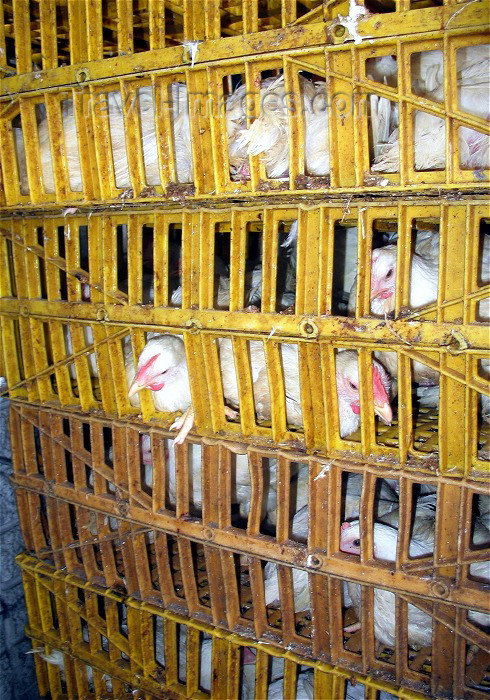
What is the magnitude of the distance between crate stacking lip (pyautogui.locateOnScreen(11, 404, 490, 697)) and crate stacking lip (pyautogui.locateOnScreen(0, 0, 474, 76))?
57.8 inches

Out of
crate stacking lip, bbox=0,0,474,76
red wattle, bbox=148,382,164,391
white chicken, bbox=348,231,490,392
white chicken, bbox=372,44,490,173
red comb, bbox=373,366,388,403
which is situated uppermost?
crate stacking lip, bbox=0,0,474,76

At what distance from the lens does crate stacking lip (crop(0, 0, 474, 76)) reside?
1886 millimetres

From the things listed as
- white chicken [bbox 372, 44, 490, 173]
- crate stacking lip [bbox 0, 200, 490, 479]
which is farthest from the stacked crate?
white chicken [bbox 372, 44, 490, 173]

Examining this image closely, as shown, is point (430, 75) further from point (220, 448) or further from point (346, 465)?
point (220, 448)

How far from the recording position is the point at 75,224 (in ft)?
7.95

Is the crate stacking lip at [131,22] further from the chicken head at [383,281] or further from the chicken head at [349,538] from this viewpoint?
the chicken head at [349,538]

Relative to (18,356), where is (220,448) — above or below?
below

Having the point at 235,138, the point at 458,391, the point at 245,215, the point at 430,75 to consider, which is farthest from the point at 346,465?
the point at 430,75

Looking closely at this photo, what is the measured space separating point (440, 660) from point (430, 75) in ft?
6.87

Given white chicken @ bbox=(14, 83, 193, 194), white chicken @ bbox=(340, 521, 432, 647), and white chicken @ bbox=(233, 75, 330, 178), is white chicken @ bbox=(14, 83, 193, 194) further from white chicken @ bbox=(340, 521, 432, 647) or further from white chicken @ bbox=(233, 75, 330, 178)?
white chicken @ bbox=(340, 521, 432, 647)

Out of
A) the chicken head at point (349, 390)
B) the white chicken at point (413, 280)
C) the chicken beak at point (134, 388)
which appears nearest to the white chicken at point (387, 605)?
the chicken head at point (349, 390)

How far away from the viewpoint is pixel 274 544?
216 centimetres

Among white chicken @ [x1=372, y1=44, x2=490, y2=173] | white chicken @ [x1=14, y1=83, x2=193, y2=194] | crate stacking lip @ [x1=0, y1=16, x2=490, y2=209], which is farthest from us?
white chicken @ [x1=14, y1=83, x2=193, y2=194]

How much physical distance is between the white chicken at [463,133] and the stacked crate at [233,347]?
110 mm
